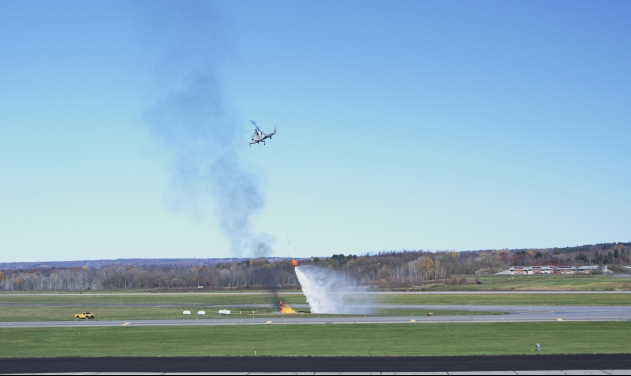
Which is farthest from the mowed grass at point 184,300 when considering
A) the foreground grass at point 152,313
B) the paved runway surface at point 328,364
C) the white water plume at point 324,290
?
the paved runway surface at point 328,364

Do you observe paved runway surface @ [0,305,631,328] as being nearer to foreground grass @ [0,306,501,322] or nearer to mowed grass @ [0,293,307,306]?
foreground grass @ [0,306,501,322]

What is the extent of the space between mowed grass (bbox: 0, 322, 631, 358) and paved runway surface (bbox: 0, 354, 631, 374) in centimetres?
243

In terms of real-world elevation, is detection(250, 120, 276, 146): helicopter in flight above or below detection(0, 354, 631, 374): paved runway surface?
above

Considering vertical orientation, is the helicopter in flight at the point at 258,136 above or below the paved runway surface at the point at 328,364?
above

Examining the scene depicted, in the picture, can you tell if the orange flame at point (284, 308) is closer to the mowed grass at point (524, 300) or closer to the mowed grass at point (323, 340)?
the mowed grass at point (323, 340)

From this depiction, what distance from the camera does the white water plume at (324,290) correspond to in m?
83.8

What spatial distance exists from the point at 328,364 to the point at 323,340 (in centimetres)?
1278

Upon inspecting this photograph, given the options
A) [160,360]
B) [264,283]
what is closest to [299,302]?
[264,283]

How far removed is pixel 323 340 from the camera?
52.7m

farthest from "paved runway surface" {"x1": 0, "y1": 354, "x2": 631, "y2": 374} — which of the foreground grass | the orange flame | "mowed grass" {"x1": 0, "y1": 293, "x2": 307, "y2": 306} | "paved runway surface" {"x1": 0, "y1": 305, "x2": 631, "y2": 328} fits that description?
"mowed grass" {"x1": 0, "y1": 293, "x2": 307, "y2": 306}

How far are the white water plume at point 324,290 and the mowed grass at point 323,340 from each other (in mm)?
19109

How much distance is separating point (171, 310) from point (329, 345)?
4959cm

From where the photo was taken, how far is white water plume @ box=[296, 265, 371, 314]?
275 feet

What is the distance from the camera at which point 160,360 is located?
141 ft
